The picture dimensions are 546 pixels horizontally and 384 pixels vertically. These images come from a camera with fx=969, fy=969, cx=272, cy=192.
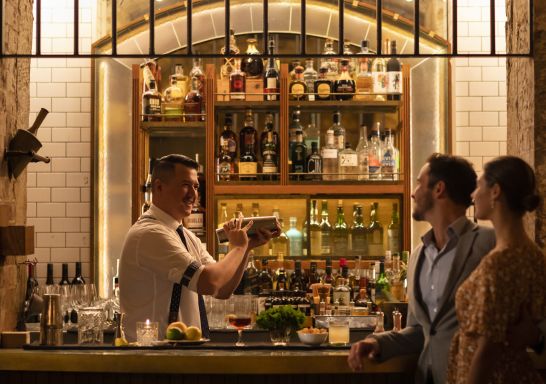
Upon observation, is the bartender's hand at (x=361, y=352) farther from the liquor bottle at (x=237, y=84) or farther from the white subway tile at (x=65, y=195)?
the white subway tile at (x=65, y=195)

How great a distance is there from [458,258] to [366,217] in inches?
150

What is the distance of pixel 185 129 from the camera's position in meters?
7.02

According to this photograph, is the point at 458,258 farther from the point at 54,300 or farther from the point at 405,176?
the point at 405,176

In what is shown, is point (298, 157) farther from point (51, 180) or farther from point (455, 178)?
point (455, 178)

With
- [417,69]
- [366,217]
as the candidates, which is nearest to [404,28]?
[417,69]

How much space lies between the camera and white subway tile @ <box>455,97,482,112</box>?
7.19m

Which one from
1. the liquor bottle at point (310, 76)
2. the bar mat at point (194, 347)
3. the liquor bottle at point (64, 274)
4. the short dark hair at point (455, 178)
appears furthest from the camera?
the liquor bottle at point (310, 76)

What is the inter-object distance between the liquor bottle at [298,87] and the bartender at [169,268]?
2393mm

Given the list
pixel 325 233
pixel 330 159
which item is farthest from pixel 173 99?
pixel 325 233

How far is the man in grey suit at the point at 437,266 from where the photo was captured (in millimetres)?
3219

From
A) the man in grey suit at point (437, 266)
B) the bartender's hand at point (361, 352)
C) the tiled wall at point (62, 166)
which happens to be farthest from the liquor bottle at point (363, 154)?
the bartender's hand at point (361, 352)

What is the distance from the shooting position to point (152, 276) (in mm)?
4367

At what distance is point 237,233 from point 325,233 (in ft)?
8.56

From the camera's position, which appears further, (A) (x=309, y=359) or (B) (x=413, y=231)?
(B) (x=413, y=231)
